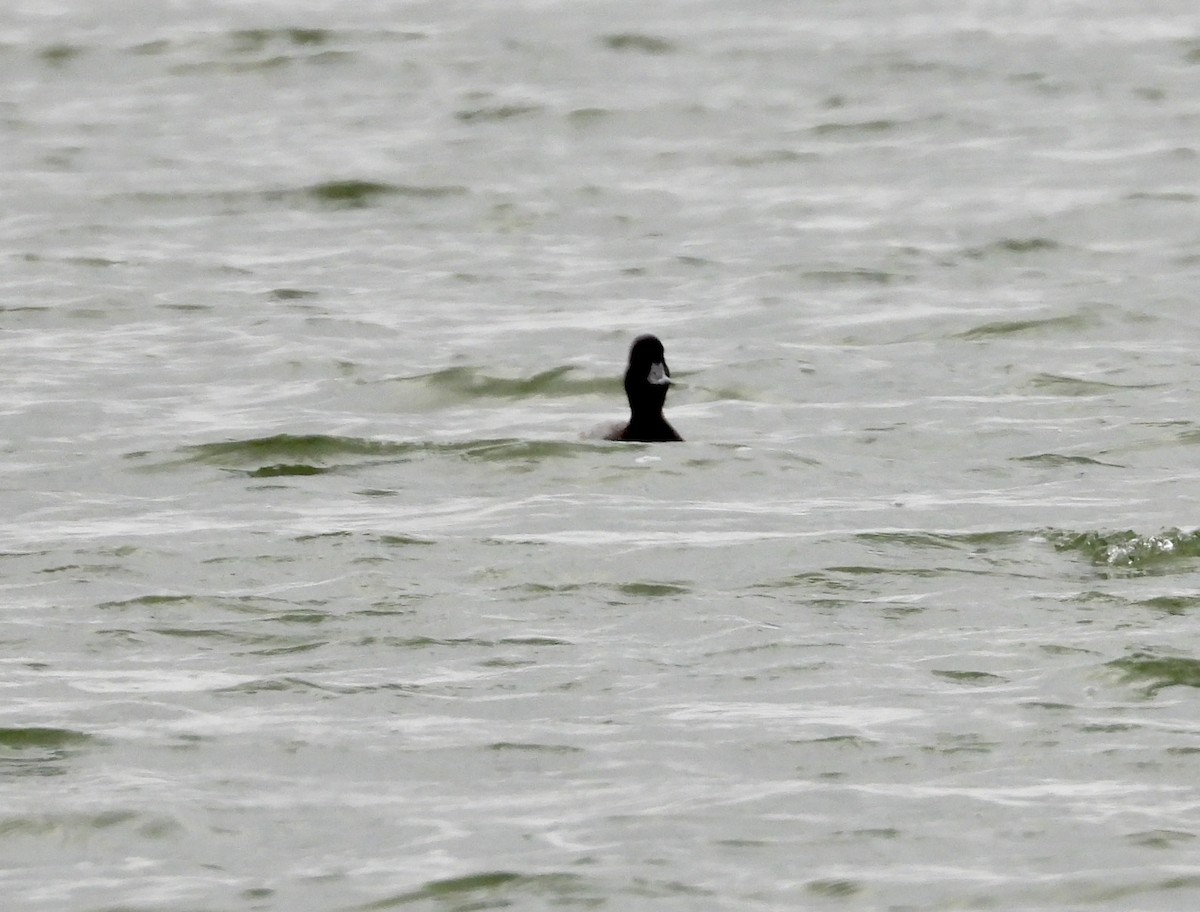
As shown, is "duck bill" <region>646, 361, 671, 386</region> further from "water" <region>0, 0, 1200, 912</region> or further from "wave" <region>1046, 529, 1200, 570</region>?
"wave" <region>1046, 529, 1200, 570</region>

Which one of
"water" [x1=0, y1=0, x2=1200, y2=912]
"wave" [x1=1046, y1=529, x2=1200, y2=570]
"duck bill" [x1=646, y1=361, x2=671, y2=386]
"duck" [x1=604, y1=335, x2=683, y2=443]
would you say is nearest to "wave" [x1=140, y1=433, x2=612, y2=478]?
"water" [x1=0, y1=0, x2=1200, y2=912]

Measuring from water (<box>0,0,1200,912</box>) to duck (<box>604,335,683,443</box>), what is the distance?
0.23 metres

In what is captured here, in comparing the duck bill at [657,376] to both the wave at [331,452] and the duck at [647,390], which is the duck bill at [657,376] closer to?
the duck at [647,390]

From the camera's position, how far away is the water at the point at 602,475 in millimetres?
8211

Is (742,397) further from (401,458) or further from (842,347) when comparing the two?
(401,458)

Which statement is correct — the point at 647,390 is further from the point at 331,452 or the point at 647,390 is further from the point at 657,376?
the point at 331,452

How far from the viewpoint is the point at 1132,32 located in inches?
1099

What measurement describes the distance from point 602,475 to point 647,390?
1.82 ft

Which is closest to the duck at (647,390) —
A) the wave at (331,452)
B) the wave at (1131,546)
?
the wave at (331,452)

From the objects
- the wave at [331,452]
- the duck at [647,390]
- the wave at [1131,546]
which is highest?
the duck at [647,390]

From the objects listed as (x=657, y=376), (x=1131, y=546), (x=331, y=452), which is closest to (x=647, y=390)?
(x=657, y=376)

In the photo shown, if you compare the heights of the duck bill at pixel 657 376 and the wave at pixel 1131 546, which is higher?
the duck bill at pixel 657 376

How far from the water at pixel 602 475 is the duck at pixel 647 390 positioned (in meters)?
0.23

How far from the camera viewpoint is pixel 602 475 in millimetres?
13484
